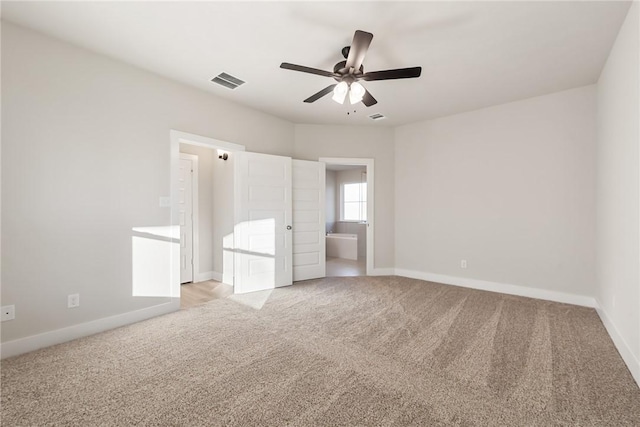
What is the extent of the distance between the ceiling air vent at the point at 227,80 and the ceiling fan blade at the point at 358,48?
5.49 ft

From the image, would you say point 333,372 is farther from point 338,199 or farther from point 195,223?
point 338,199

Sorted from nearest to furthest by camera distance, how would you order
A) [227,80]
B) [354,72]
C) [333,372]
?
[333,372] → [354,72] → [227,80]

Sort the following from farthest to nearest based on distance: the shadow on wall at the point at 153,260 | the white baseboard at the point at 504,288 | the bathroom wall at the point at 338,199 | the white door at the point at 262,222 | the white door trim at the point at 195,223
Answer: the bathroom wall at the point at 338,199
the white door trim at the point at 195,223
the white door at the point at 262,222
the white baseboard at the point at 504,288
the shadow on wall at the point at 153,260

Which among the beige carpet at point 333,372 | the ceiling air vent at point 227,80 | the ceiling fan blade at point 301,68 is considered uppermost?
the ceiling air vent at point 227,80

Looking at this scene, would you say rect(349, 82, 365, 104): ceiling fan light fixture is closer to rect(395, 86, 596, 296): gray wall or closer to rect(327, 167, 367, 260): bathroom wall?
rect(395, 86, 596, 296): gray wall

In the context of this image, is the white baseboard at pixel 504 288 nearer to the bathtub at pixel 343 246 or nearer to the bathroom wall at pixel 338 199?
the bathtub at pixel 343 246

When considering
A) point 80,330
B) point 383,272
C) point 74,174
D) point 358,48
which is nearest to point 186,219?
point 74,174

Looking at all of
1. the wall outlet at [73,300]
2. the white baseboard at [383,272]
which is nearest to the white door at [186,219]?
the wall outlet at [73,300]

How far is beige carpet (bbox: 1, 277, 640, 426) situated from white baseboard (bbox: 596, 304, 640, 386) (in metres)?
0.07

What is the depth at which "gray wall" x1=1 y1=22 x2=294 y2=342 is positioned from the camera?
2.51 m

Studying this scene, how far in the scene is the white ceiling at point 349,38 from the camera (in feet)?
7.68

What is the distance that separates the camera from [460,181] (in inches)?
192

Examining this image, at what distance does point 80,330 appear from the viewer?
2854 millimetres

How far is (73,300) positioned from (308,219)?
3.31 metres
